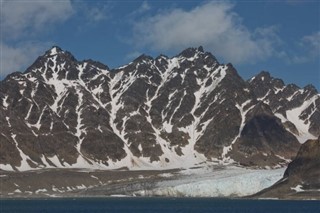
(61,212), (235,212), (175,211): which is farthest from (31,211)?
(235,212)

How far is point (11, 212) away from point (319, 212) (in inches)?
2973

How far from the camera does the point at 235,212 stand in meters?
171

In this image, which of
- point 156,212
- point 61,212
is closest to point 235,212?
point 156,212

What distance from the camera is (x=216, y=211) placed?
176 meters

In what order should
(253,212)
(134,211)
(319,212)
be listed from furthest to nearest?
(134,211) < (253,212) < (319,212)

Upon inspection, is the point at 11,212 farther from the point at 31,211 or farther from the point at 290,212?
the point at 290,212

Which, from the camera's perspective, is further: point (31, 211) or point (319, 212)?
point (31, 211)

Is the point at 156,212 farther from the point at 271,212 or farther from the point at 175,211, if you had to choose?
the point at 271,212

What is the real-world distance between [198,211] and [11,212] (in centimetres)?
4731

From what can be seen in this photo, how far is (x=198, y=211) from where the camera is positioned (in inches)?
6860

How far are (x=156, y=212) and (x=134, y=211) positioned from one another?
7861 millimetres

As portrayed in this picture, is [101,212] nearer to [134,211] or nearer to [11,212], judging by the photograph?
[134,211]

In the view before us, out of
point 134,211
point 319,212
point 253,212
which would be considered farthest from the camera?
point 134,211

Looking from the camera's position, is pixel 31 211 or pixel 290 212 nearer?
pixel 290 212
